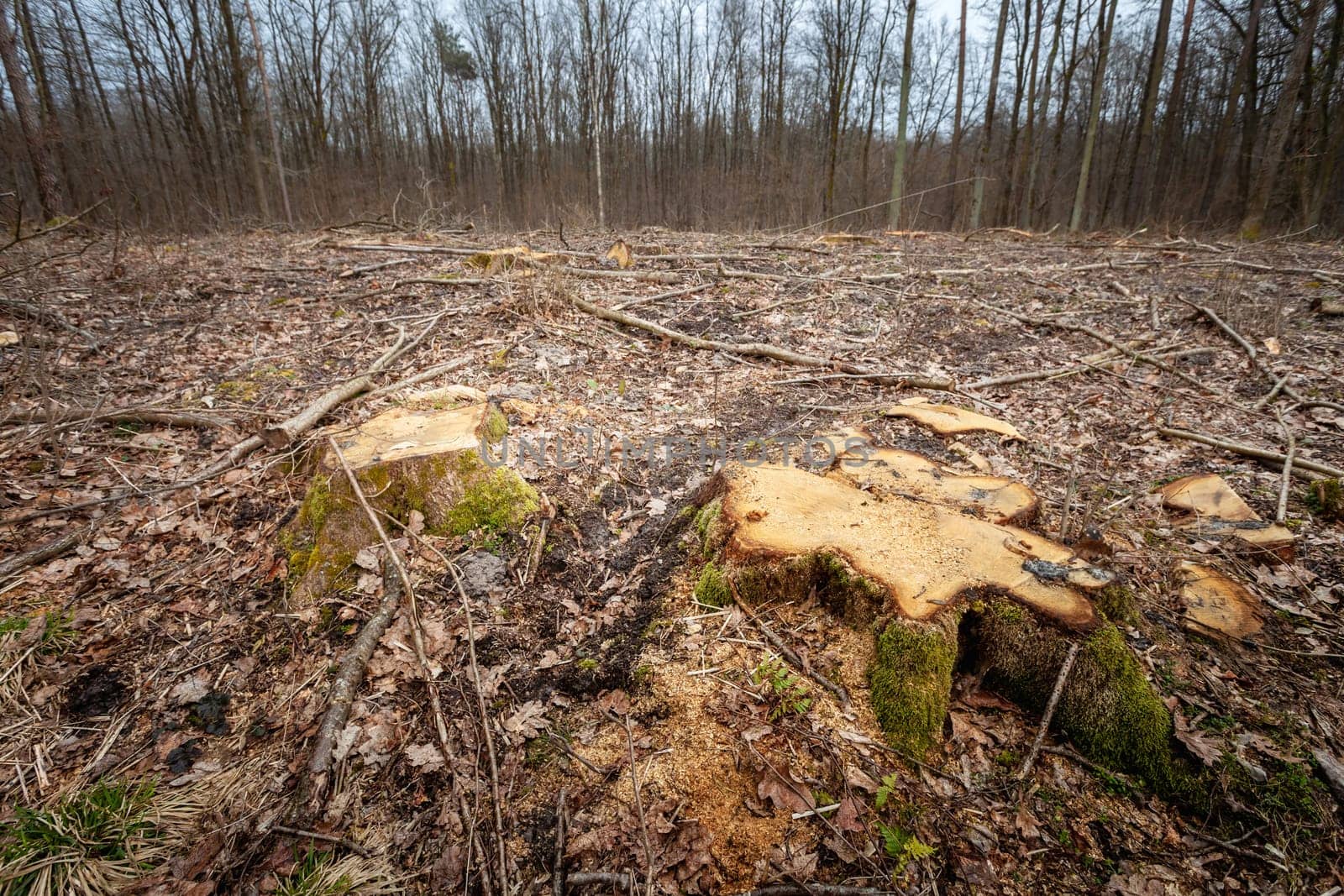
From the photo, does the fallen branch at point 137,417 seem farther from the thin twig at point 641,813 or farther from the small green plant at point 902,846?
the small green plant at point 902,846

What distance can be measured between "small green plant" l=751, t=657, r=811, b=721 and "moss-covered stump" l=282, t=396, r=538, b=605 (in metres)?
1.46

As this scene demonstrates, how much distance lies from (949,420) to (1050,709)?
241 centimetres

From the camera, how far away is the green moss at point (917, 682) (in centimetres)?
173

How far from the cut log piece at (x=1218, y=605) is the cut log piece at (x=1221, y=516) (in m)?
0.40

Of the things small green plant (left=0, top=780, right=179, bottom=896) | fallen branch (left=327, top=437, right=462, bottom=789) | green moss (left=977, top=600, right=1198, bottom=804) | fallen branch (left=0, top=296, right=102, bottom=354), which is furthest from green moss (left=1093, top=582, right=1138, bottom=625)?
fallen branch (left=0, top=296, right=102, bottom=354)

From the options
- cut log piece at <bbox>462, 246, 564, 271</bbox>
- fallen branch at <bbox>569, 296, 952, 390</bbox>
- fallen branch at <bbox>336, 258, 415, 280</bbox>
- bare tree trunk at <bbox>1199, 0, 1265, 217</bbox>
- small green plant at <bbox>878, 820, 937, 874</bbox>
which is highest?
bare tree trunk at <bbox>1199, 0, 1265, 217</bbox>

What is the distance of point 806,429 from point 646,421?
1195mm

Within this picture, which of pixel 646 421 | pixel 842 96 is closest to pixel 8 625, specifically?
pixel 646 421

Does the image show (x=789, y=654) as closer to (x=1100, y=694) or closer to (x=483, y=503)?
(x=1100, y=694)

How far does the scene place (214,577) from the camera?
2.63 metres

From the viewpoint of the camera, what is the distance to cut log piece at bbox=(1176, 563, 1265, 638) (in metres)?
2.10

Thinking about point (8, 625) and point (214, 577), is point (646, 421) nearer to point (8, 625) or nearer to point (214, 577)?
point (214, 577)

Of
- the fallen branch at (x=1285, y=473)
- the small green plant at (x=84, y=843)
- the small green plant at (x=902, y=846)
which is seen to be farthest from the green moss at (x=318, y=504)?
the fallen branch at (x=1285, y=473)

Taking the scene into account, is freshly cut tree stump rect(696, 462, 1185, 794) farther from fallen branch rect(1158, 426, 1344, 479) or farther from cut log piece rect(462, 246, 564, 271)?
cut log piece rect(462, 246, 564, 271)
